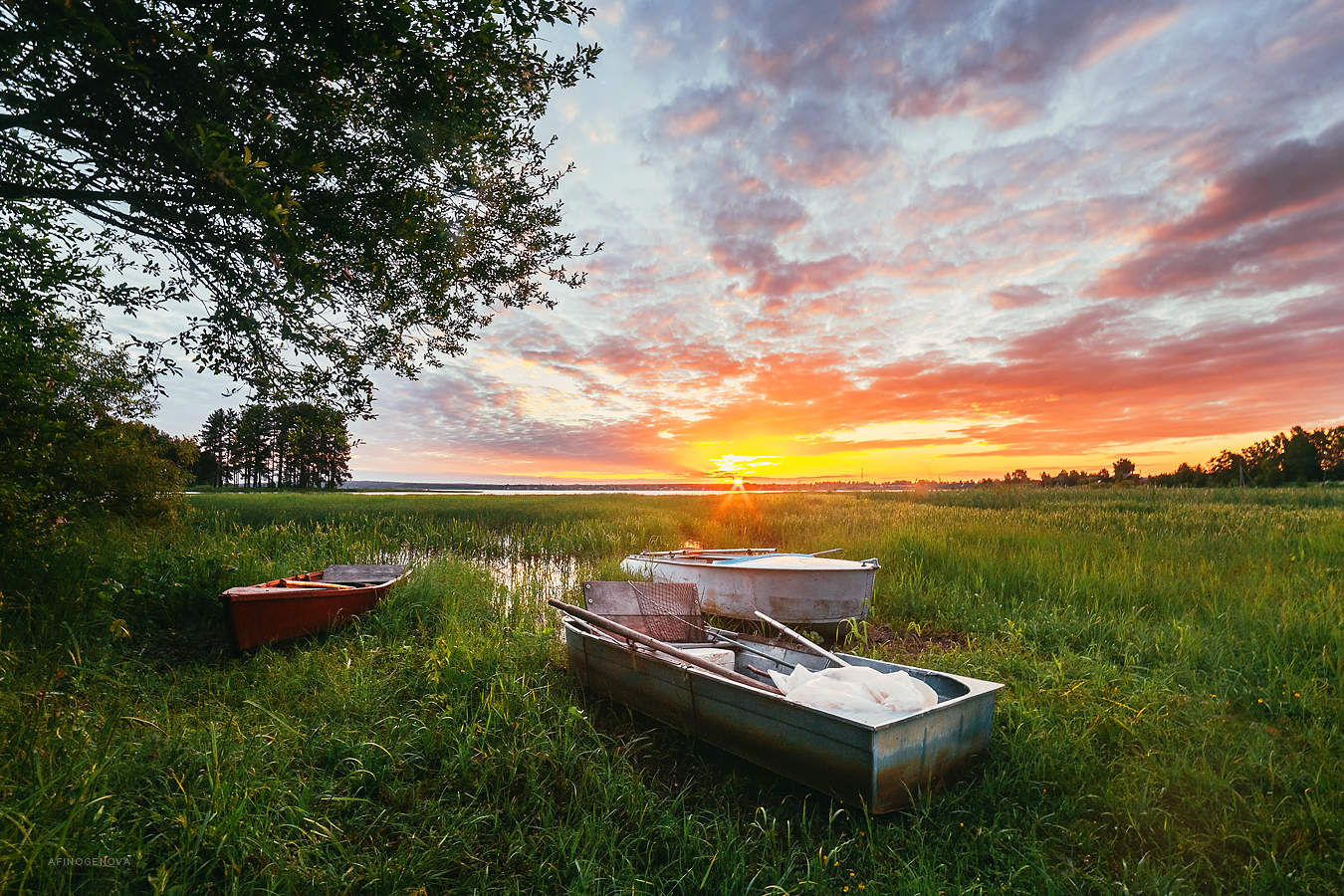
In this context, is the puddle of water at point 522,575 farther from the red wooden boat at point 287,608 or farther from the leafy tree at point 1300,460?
the leafy tree at point 1300,460

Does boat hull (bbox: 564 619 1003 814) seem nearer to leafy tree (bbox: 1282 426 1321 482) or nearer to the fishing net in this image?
the fishing net

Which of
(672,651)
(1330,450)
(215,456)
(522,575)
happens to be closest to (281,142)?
(672,651)

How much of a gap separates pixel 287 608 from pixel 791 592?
636 centimetres

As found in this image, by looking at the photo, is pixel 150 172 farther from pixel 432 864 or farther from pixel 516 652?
pixel 432 864

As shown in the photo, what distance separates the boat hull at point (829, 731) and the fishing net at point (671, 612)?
1.46 metres

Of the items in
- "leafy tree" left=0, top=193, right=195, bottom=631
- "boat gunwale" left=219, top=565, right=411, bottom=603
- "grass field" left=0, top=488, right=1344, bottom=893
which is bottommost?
"grass field" left=0, top=488, right=1344, bottom=893

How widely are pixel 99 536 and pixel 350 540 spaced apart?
4.87 meters

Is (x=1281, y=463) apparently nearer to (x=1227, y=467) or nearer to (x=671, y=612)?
(x=1227, y=467)

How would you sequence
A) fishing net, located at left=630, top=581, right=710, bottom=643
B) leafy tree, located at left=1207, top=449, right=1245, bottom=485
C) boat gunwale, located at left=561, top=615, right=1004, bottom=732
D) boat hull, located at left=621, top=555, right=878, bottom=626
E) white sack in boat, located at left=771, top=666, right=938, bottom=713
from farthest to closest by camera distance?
leafy tree, located at left=1207, top=449, right=1245, bottom=485, boat hull, located at left=621, top=555, right=878, bottom=626, fishing net, located at left=630, top=581, right=710, bottom=643, white sack in boat, located at left=771, top=666, right=938, bottom=713, boat gunwale, located at left=561, top=615, right=1004, bottom=732

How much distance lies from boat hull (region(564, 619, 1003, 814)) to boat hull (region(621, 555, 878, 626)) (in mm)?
2605

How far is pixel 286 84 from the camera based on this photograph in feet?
17.3

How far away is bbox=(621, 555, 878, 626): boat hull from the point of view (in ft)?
25.2

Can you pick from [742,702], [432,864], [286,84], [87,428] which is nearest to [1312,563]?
[742,702]

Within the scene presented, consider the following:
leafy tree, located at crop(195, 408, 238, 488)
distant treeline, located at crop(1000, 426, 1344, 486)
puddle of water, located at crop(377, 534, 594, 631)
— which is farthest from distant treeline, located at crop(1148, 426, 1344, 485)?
leafy tree, located at crop(195, 408, 238, 488)
